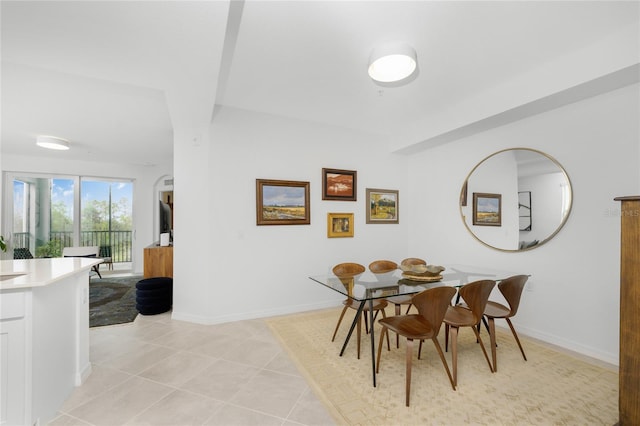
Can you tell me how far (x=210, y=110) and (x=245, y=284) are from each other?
216 centimetres

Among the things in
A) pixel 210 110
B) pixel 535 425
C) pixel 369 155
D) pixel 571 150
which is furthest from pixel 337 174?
pixel 535 425

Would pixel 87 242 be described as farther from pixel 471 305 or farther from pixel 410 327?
pixel 471 305

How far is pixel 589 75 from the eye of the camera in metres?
2.36

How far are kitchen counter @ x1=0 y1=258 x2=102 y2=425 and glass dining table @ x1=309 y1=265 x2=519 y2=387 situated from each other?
1.92 meters

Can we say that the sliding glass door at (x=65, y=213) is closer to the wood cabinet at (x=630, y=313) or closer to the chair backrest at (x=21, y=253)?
the chair backrest at (x=21, y=253)

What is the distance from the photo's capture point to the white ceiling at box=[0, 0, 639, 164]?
183cm

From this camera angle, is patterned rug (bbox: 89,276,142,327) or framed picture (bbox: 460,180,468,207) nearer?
patterned rug (bbox: 89,276,142,327)

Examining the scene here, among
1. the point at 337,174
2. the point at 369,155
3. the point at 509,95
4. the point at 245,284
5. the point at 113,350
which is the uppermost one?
the point at 509,95

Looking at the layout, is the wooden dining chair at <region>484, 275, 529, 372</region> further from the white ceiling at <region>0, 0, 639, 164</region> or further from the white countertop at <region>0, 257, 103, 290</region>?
the white countertop at <region>0, 257, 103, 290</region>

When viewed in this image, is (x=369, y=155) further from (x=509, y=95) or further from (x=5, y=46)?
(x=5, y=46)

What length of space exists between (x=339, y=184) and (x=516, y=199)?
2.26 meters

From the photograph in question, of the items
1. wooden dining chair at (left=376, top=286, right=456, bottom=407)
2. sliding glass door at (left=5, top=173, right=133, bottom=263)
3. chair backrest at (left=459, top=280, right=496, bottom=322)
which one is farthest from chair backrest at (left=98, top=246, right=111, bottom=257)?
chair backrest at (left=459, top=280, right=496, bottom=322)

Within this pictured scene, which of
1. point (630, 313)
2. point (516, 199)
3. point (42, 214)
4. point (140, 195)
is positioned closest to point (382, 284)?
point (630, 313)

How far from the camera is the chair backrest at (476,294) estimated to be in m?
2.23
